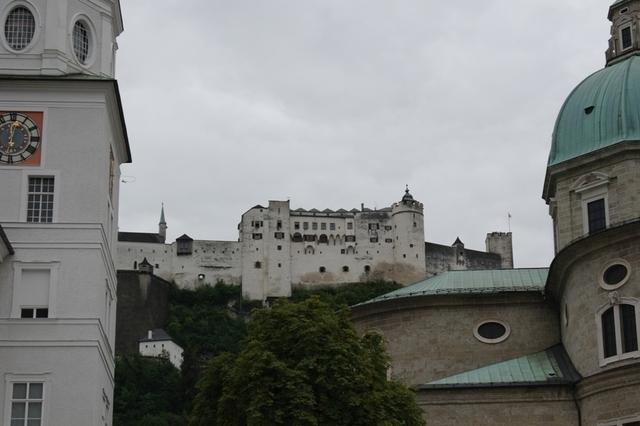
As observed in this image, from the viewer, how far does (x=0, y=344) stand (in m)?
31.5

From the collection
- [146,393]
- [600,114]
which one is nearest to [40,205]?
[600,114]

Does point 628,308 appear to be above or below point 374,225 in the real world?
below

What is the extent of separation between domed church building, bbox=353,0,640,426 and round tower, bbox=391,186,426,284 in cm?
10545

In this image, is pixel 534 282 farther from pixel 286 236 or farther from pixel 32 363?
pixel 286 236

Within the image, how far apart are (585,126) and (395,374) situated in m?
12.2

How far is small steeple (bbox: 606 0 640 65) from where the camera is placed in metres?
49.2

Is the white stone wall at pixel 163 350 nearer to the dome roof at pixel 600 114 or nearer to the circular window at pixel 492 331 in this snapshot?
the circular window at pixel 492 331

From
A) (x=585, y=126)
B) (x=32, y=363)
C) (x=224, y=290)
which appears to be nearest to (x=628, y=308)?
(x=585, y=126)

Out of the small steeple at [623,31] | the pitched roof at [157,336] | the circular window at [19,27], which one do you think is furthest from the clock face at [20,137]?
the pitched roof at [157,336]

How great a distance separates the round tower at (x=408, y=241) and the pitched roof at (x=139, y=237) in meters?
31.0

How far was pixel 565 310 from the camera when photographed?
44469mm

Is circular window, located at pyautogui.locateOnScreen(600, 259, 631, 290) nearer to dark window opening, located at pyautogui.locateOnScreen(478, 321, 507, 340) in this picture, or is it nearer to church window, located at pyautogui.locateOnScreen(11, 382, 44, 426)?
dark window opening, located at pyautogui.locateOnScreen(478, 321, 507, 340)

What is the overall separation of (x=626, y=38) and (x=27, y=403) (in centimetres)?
3000

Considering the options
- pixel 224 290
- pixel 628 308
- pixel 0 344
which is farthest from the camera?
pixel 224 290
